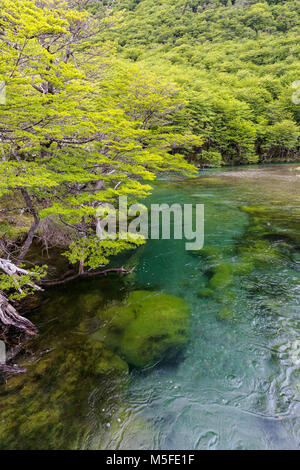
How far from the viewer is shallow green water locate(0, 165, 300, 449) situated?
3605 millimetres

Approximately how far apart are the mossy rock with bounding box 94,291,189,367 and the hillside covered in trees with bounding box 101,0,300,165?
11.0 meters

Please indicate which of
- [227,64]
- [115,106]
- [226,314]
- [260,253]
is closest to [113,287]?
[226,314]

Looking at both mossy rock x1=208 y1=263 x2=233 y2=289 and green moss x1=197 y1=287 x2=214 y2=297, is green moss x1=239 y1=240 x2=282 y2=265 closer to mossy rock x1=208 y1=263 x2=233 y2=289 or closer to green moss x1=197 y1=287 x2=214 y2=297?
mossy rock x1=208 y1=263 x2=233 y2=289

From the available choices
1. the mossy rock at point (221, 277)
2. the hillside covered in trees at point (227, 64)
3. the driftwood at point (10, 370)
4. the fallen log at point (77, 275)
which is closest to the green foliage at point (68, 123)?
the fallen log at point (77, 275)

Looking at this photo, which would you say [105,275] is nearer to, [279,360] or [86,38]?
[279,360]

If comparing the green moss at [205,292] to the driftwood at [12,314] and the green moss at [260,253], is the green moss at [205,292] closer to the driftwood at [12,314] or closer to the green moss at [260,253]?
the green moss at [260,253]

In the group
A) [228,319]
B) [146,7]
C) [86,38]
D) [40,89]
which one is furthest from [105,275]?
[146,7]

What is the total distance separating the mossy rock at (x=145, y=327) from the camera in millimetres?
5117

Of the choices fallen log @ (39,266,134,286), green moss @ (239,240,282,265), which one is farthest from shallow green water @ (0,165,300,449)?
fallen log @ (39,266,134,286)

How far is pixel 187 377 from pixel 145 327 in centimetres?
162

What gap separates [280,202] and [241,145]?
2537 centimetres

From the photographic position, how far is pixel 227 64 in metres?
63.5

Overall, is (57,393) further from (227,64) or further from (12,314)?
(227,64)

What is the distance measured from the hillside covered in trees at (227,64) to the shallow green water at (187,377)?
1103 centimetres
